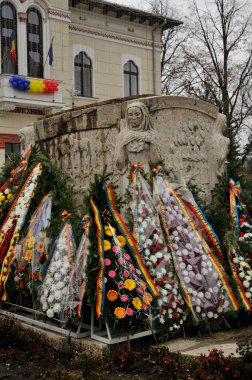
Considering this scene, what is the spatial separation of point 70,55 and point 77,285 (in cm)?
1743

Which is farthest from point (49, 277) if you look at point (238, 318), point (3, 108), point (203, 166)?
point (3, 108)

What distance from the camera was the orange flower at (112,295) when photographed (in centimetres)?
466

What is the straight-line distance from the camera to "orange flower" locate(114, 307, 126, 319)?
4.57m

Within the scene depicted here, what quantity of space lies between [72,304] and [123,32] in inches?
772

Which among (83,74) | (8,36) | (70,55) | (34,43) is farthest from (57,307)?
(83,74)

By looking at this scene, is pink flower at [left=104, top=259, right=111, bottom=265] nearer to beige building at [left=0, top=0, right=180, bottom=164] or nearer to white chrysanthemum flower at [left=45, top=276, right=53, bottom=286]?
white chrysanthemum flower at [left=45, top=276, right=53, bottom=286]

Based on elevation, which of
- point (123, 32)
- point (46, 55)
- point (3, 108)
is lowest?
point (3, 108)

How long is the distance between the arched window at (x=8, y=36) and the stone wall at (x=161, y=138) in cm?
1254

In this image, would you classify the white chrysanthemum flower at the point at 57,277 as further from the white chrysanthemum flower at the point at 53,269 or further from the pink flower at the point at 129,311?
the pink flower at the point at 129,311

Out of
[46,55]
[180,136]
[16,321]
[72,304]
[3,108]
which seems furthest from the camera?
[46,55]

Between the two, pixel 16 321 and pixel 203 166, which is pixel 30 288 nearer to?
pixel 16 321

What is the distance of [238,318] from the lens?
5402mm

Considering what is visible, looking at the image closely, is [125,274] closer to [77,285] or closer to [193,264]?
[77,285]

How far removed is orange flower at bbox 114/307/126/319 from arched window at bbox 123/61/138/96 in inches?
764
